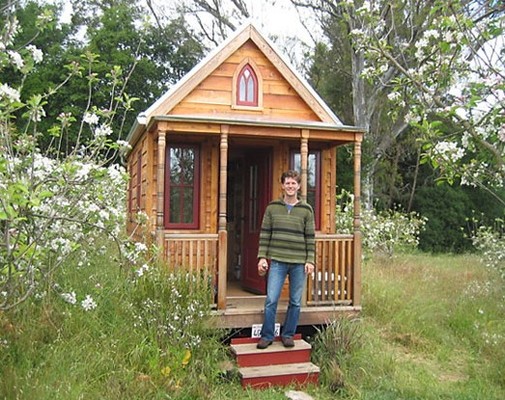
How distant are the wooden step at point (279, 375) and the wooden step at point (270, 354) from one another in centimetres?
7

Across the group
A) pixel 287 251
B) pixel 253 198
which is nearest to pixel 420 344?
pixel 287 251

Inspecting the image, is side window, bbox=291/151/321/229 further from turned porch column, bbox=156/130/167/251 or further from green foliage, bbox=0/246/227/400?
green foliage, bbox=0/246/227/400

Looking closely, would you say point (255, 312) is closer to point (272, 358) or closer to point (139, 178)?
point (272, 358)

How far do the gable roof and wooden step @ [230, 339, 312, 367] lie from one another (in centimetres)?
313

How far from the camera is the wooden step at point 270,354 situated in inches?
239

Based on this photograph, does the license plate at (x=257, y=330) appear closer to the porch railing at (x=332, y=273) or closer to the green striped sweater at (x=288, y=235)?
the porch railing at (x=332, y=273)

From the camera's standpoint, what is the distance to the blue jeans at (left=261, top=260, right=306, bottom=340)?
6191 millimetres

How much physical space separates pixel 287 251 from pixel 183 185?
7.59 ft

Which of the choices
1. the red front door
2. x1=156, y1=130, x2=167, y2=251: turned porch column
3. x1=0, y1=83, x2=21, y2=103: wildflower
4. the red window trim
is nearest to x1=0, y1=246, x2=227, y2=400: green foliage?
x1=156, y1=130, x2=167, y2=251: turned porch column

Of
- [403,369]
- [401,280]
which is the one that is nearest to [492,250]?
[401,280]

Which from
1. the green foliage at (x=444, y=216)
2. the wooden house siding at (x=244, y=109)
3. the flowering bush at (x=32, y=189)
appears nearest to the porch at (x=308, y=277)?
the flowering bush at (x=32, y=189)

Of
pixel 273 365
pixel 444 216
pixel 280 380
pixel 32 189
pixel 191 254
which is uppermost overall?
pixel 32 189

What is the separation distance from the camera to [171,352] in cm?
549

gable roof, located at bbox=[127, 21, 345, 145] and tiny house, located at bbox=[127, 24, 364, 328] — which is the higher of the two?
gable roof, located at bbox=[127, 21, 345, 145]
